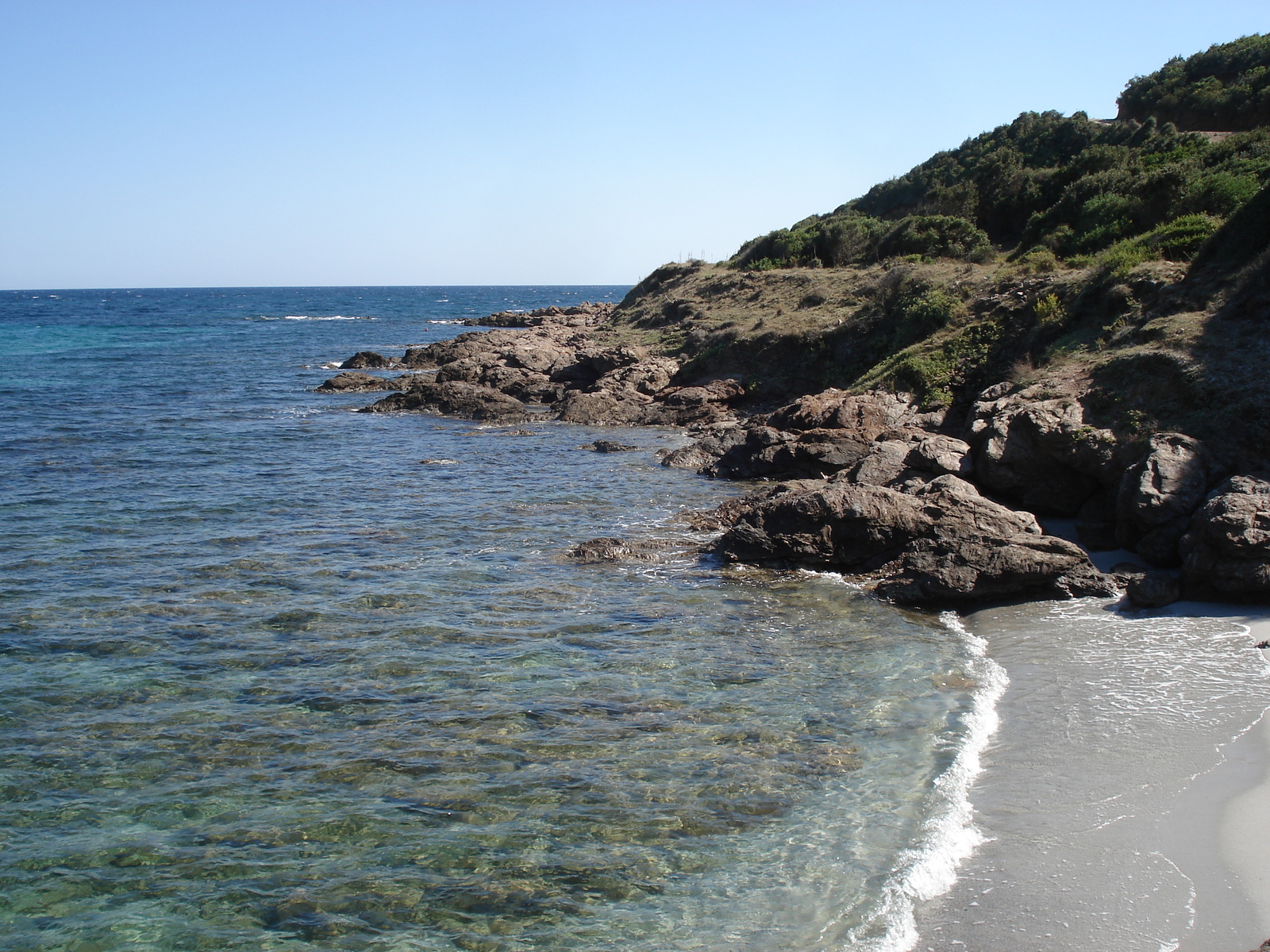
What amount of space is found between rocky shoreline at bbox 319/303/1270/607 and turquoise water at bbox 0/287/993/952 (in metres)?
1.03

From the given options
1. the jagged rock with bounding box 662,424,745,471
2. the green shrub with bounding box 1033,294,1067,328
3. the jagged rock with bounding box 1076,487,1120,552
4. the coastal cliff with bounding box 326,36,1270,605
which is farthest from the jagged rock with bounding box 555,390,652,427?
the jagged rock with bounding box 1076,487,1120,552

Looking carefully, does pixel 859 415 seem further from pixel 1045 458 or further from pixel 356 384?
pixel 356 384

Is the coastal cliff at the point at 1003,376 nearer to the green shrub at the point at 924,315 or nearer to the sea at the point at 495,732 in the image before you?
the green shrub at the point at 924,315

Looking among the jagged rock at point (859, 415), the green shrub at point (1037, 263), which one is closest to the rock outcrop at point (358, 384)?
the jagged rock at point (859, 415)

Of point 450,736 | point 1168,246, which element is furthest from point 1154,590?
point 1168,246

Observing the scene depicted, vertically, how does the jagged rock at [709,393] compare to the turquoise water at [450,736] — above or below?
above

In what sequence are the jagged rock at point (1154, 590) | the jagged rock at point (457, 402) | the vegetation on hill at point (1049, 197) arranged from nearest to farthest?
the jagged rock at point (1154, 590) < the vegetation on hill at point (1049, 197) < the jagged rock at point (457, 402)

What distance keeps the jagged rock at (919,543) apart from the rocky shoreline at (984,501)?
23mm

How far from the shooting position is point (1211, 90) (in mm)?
40062

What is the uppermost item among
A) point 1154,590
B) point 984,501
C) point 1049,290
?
point 1049,290

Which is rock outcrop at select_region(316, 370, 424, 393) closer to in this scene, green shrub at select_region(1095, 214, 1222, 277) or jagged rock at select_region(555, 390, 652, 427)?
jagged rock at select_region(555, 390, 652, 427)

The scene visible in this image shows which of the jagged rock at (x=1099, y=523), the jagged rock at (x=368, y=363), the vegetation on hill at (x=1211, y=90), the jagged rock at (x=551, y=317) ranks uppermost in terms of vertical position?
the vegetation on hill at (x=1211, y=90)

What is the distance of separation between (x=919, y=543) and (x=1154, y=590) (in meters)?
2.99

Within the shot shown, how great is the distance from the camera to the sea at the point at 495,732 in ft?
21.2
